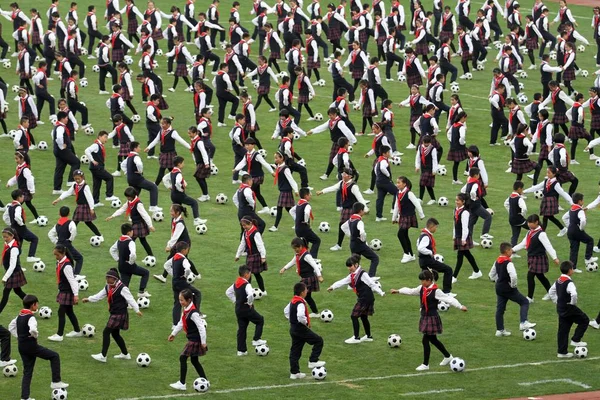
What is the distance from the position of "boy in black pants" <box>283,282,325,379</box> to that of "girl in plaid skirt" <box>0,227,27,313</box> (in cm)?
589

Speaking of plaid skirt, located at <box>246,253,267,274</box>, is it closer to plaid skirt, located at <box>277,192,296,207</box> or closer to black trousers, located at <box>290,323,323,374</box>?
black trousers, located at <box>290,323,323,374</box>

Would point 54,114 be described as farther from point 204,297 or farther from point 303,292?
point 303,292

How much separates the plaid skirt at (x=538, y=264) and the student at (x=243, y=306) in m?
6.03

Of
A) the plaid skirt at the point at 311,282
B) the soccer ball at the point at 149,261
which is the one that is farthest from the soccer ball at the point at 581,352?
the soccer ball at the point at 149,261

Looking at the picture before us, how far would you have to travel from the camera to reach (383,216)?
34438 millimetres

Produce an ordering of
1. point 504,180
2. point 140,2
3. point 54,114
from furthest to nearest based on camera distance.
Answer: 1. point 140,2
2. point 54,114
3. point 504,180

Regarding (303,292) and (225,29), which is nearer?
(303,292)

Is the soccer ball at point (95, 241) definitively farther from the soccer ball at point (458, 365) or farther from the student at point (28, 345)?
the soccer ball at point (458, 365)

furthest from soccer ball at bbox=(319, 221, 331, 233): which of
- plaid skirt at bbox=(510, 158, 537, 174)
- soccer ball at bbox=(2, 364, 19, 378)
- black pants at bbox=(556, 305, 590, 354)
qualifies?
soccer ball at bbox=(2, 364, 19, 378)

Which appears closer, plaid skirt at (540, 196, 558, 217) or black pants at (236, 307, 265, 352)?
black pants at (236, 307, 265, 352)

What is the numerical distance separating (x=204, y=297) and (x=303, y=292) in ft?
16.8

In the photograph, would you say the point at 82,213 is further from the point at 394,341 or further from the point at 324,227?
the point at 394,341

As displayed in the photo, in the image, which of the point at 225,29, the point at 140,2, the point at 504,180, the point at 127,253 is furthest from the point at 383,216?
the point at 140,2

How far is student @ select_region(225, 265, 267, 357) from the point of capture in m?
24.4
